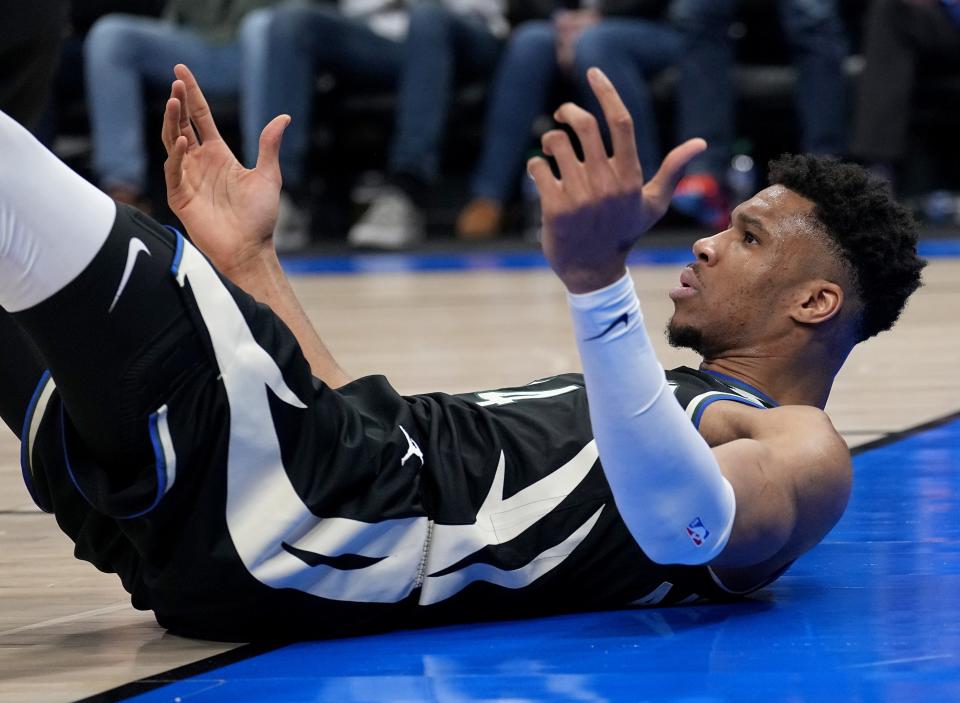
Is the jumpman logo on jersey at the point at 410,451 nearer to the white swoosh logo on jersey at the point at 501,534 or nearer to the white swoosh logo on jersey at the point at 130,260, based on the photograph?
the white swoosh logo on jersey at the point at 501,534

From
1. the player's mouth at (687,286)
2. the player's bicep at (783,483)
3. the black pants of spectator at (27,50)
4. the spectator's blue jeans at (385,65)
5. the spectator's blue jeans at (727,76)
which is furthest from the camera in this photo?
the spectator's blue jeans at (385,65)

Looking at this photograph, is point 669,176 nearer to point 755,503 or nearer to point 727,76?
point 755,503

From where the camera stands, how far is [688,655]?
1.53 metres

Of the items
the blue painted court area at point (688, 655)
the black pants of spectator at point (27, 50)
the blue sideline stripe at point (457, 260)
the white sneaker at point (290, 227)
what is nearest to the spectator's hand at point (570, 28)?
the blue sideline stripe at point (457, 260)

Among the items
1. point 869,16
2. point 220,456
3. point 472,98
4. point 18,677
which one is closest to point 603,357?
point 220,456

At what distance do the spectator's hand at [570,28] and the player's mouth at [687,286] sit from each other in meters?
4.97

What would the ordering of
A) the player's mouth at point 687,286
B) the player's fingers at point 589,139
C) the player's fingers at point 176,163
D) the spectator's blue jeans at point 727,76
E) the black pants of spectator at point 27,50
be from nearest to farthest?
the player's fingers at point 589,139 < the player's mouth at point 687,286 < the player's fingers at point 176,163 < the black pants of spectator at point 27,50 < the spectator's blue jeans at point 727,76

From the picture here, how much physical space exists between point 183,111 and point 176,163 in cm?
7

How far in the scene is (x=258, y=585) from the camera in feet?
5.11

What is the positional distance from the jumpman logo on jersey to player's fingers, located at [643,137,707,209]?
445mm

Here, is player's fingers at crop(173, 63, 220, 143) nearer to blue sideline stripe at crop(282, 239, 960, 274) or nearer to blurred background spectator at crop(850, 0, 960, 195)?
blue sideline stripe at crop(282, 239, 960, 274)

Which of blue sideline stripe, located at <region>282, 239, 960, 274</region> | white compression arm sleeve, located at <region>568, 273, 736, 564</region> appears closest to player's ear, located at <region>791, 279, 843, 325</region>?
white compression arm sleeve, located at <region>568, 273, 736, 564</region>

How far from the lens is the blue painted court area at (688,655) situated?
1405mm

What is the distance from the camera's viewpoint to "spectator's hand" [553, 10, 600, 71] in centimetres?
675
